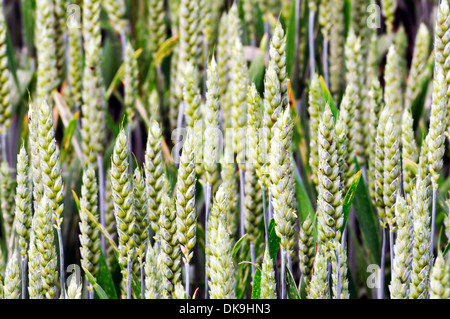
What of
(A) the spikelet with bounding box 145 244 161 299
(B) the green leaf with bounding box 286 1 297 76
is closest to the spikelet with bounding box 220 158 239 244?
(A) the spikelet with bounding box 145 244 161 299

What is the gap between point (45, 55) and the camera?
108 cm

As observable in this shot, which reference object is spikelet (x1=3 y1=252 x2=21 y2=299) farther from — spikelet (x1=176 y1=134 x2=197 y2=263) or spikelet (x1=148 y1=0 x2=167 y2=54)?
spikelet (x1=148 y1=0 x2=167 y2=54)

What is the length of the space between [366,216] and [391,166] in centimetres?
26

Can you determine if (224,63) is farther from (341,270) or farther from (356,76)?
(341,270)

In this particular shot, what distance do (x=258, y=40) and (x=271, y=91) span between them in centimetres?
74

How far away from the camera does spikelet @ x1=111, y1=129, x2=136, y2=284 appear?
2.36ft

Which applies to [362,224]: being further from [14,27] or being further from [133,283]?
[14,27]

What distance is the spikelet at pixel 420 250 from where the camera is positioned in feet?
2.21

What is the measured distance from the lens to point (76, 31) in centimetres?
120

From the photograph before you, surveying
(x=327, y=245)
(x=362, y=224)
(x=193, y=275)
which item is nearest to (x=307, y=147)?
(x=362, y=224)

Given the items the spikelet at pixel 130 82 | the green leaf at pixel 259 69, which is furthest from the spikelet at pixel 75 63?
the green leaf at pixel 259 69

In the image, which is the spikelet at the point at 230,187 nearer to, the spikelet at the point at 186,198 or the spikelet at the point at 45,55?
the spikelet at the point at 186,198

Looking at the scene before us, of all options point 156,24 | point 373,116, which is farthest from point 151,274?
point 156,24

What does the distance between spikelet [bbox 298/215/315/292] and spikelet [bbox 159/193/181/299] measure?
0.57 ft
